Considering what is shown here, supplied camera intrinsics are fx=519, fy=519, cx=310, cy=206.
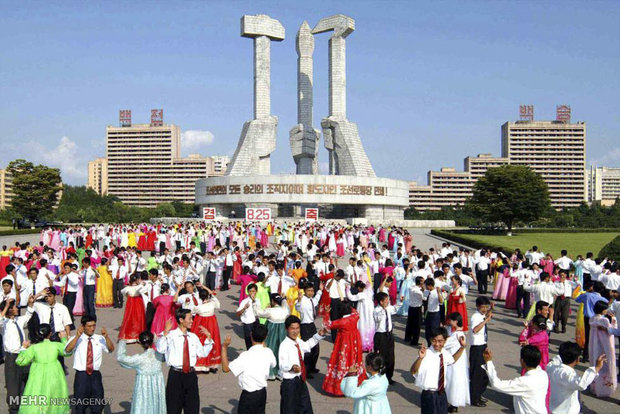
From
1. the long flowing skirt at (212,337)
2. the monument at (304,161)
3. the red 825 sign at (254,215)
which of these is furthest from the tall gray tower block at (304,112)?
the long flowing skirt at (212,337)

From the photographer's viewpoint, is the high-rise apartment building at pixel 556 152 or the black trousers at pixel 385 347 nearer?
the black trousers at pixel 385 347

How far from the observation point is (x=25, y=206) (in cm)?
4834

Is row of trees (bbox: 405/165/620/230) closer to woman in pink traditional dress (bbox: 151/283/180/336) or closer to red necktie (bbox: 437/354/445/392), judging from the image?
woman in pink traditional dress (bbox: 151/283/180/336)

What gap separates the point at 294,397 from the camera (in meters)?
5.50

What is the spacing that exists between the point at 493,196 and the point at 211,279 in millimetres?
35802

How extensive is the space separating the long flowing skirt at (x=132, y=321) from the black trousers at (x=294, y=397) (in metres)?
5.29

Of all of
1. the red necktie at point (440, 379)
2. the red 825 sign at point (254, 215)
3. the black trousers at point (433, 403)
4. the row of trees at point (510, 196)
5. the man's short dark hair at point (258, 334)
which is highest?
the row of trees at point (510, 196)

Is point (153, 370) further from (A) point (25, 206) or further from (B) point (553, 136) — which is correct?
(B) point (553, 136)

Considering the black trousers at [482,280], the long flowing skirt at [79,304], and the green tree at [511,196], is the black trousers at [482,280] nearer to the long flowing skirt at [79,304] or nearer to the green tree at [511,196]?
the long flowing skirt at [79,304]

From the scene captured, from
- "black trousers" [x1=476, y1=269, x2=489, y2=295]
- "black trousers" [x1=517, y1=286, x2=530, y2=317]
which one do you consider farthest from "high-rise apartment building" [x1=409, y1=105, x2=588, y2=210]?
"black trousers" [x1=517, y1=286, x2=530, y2=317]

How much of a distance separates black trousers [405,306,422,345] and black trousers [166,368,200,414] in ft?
16.6

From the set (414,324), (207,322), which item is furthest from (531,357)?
(414,324)

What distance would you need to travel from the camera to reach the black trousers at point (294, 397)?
5471mm

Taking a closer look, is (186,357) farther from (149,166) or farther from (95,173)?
(95,173)
